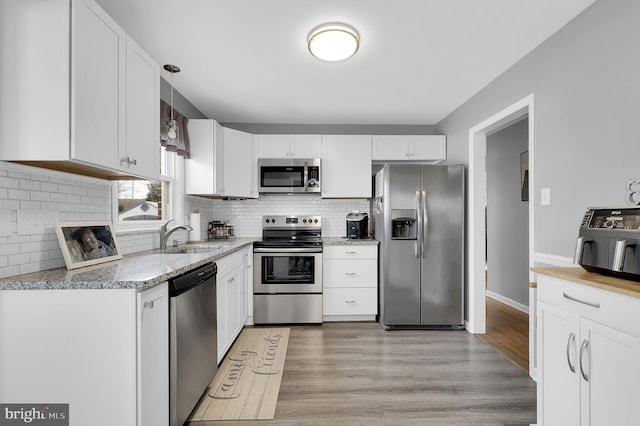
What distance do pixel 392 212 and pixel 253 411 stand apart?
2295 mm

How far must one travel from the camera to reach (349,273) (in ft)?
12.4

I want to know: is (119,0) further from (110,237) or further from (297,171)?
(297,171)

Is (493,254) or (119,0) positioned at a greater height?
(119,0)

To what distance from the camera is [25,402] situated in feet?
4.59

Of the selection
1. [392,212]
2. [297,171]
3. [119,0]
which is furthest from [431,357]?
[119,0]

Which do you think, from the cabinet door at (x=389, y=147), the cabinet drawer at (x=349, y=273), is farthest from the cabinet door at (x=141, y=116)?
the cabinet door at (x=389, y=147)

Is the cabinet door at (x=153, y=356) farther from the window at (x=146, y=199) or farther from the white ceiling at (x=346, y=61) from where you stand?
the white ceiling at (x=346, y=61)

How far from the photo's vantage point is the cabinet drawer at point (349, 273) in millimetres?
3777

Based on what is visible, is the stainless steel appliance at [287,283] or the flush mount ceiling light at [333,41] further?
the stainless steel appliance at [287,283]

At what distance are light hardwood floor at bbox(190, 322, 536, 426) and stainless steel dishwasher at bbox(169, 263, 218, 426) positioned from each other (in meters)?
0.26

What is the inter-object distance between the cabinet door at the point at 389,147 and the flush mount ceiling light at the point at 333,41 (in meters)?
1.90

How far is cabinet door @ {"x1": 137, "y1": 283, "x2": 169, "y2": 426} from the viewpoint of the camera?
4.70 ft

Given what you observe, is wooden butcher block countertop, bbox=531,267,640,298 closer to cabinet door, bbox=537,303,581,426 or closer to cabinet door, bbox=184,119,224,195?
cabinet door, bbox=537,303,581,426

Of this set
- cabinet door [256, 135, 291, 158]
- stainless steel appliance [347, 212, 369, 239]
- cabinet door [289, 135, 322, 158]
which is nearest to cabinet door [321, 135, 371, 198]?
cabinet door [289, 135, 322, 158]
